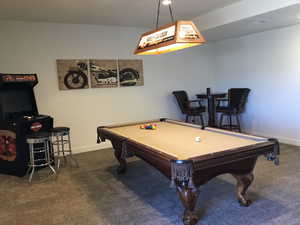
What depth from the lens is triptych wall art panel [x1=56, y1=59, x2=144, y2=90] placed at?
486 centimetres

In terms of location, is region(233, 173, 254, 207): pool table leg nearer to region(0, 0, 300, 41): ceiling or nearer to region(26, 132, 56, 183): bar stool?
region(0, 0, 300, 41): ceiling

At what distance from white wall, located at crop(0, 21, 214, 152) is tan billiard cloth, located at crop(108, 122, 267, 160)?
74.3 inches

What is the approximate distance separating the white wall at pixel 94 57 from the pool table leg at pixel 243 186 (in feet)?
10.7

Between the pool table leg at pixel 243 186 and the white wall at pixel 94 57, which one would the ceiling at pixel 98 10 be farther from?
the pool table leg at pixel 243 186

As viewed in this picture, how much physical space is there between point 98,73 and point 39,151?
194 cm

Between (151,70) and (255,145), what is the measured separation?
3.76m

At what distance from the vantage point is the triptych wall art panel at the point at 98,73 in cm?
486

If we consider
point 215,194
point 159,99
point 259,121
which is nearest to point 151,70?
point 159,99

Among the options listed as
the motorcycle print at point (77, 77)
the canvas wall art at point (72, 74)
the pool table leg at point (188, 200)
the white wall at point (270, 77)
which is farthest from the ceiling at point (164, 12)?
the pool table leg at point (188, 200)

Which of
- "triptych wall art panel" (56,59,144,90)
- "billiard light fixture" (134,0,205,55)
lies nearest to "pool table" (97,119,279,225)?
"billiard light fixture" (134,0,205,55)

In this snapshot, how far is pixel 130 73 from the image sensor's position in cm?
547

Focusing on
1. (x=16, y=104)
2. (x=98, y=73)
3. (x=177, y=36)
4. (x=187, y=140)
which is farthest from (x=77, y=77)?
(x=187, y=140)

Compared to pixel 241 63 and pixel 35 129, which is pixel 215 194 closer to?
pixel 35 129

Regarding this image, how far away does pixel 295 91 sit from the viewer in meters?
4.84
